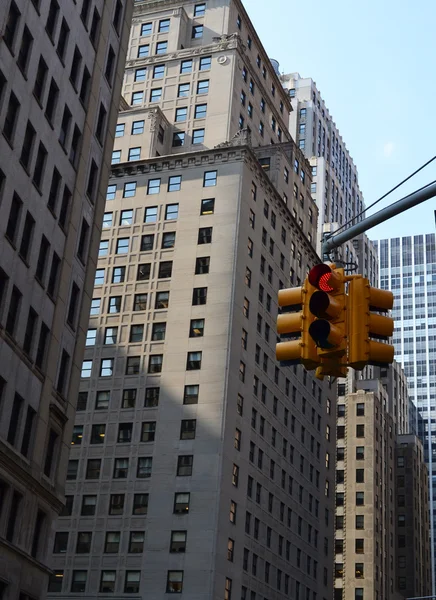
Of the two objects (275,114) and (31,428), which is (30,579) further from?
(275,114)

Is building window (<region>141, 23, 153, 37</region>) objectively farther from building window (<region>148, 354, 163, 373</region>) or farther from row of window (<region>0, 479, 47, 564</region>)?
row of window (<region>0, 479, 47, 564</region>)

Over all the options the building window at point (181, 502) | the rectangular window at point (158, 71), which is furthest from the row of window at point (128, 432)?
the rectangular window at point (158, 71)

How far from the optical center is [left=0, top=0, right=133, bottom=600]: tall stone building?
140ft

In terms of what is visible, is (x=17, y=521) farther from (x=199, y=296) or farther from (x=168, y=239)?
(x=168, y=239)

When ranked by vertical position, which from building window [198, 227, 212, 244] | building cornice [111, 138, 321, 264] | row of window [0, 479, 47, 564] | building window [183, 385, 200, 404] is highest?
building cornice [111, 138, 321, 264]

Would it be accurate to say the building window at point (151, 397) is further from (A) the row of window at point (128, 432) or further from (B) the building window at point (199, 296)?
(B) the building window at point (199, 296)

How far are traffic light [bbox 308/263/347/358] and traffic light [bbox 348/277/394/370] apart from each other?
114 millimetres

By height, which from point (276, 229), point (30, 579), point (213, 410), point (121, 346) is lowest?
point (30, 579)

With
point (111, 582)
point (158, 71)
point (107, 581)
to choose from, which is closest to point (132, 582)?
point (111, 582)

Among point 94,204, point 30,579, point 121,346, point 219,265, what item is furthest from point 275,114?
point 30,579

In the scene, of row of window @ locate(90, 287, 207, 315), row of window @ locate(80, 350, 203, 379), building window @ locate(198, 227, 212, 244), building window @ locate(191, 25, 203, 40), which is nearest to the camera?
row of window @ locate(80, 350, 203, 379)

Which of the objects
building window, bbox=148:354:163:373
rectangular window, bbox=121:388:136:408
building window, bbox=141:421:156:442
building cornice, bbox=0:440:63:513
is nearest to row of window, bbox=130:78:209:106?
building window, bbox=148:354:163:373

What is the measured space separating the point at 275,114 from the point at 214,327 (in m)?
38.4

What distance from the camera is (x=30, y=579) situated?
44562 mm
